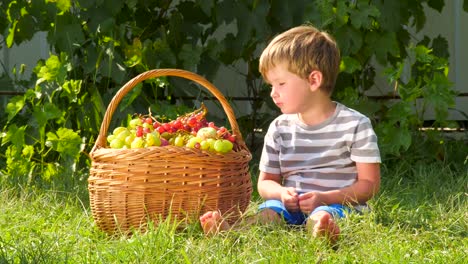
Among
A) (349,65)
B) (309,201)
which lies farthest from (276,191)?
(349,65)

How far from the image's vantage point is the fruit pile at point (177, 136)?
114 inches

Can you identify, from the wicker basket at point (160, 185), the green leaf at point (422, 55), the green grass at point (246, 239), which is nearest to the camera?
the green grass at point (246, 239)

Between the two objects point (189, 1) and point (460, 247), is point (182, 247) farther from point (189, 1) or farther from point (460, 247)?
point (189, 1)

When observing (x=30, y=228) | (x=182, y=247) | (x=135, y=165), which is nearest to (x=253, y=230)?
(x=182, y=247)

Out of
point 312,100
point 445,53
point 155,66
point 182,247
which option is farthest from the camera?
point 445,53

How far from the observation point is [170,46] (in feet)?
13.7

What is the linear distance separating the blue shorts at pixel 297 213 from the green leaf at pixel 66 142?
112 cm

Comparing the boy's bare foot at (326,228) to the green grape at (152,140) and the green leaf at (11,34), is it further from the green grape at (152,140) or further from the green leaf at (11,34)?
the green leaf at (11,34)

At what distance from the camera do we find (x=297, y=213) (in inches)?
119

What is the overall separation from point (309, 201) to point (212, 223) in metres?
0.36

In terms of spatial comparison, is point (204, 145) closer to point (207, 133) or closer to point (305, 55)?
point (207, 133)

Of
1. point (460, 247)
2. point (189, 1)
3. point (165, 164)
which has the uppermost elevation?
point (189, 1)

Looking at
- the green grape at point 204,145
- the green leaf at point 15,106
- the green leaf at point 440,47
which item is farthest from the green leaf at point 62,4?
the green leaf at point 440,47

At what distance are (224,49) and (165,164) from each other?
1.40 m
